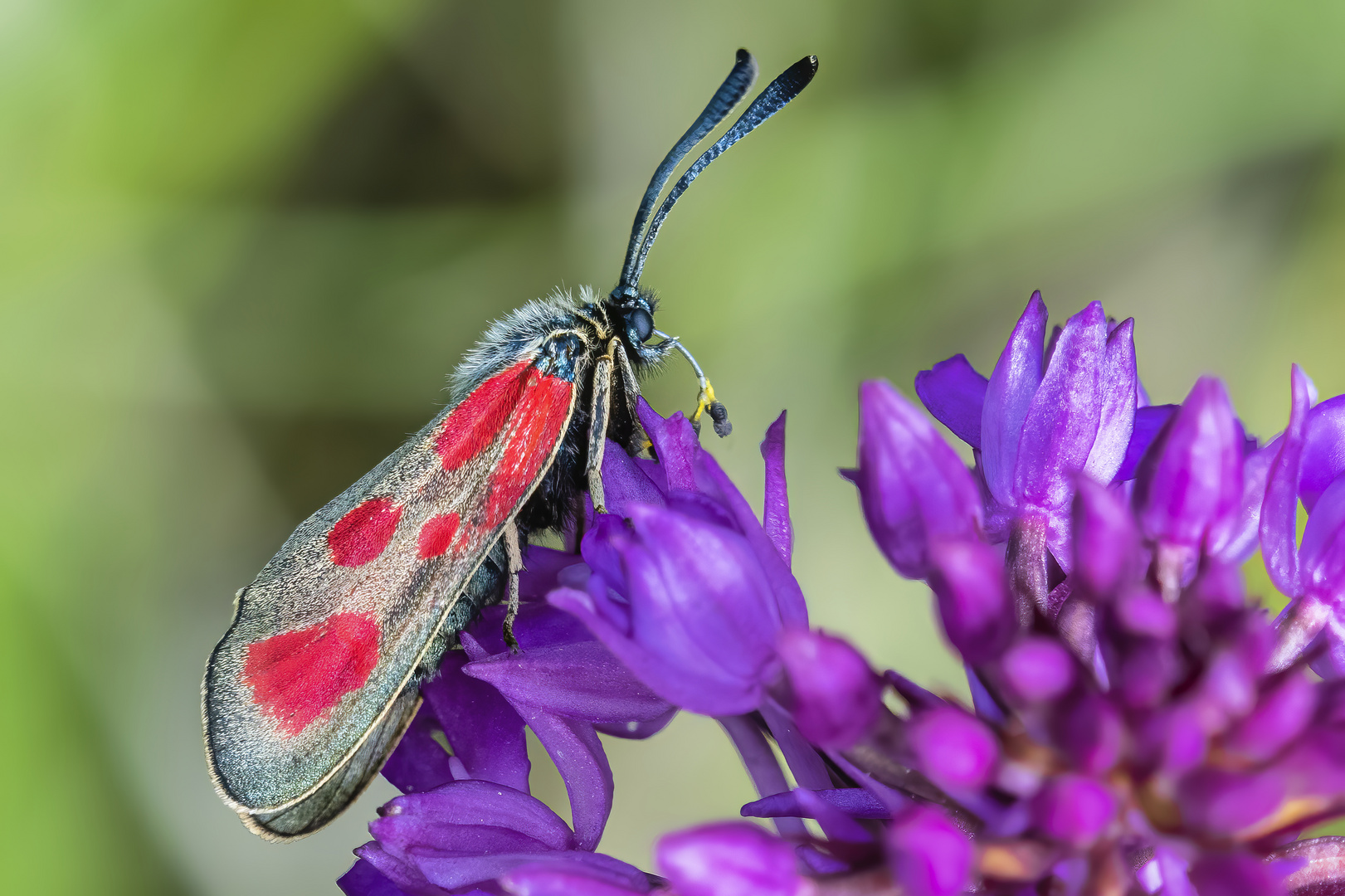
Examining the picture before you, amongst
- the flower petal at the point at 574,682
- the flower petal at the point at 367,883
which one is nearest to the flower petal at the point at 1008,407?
the flower petal at the point at 574,682

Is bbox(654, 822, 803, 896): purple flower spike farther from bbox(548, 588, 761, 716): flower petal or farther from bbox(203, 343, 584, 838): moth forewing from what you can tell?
bbox(203, 343, 584, 838): moth forewing

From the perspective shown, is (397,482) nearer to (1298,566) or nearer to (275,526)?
(1298,566)

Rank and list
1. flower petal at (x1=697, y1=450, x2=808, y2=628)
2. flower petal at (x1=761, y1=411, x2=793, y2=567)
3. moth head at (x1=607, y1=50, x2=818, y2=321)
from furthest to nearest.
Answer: moth head at (x1=607, y1=50, x2=818, y2=321), flower petal at (x1=761, y1=411, x2=793, y2=567), flower petal at (x1=697, y1=450, x2=808, y2=628)

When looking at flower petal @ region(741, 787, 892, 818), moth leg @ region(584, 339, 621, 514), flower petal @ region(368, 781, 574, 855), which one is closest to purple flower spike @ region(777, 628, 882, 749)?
flower petal @ region(741, 787, 892, 818)

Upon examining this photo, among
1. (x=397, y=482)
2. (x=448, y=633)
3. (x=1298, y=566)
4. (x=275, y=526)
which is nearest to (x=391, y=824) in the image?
(x=448, y=633)

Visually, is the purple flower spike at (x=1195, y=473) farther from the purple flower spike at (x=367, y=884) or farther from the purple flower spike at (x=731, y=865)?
the purple flower spike at (x=367, y=884)

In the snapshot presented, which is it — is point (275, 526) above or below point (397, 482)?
above
